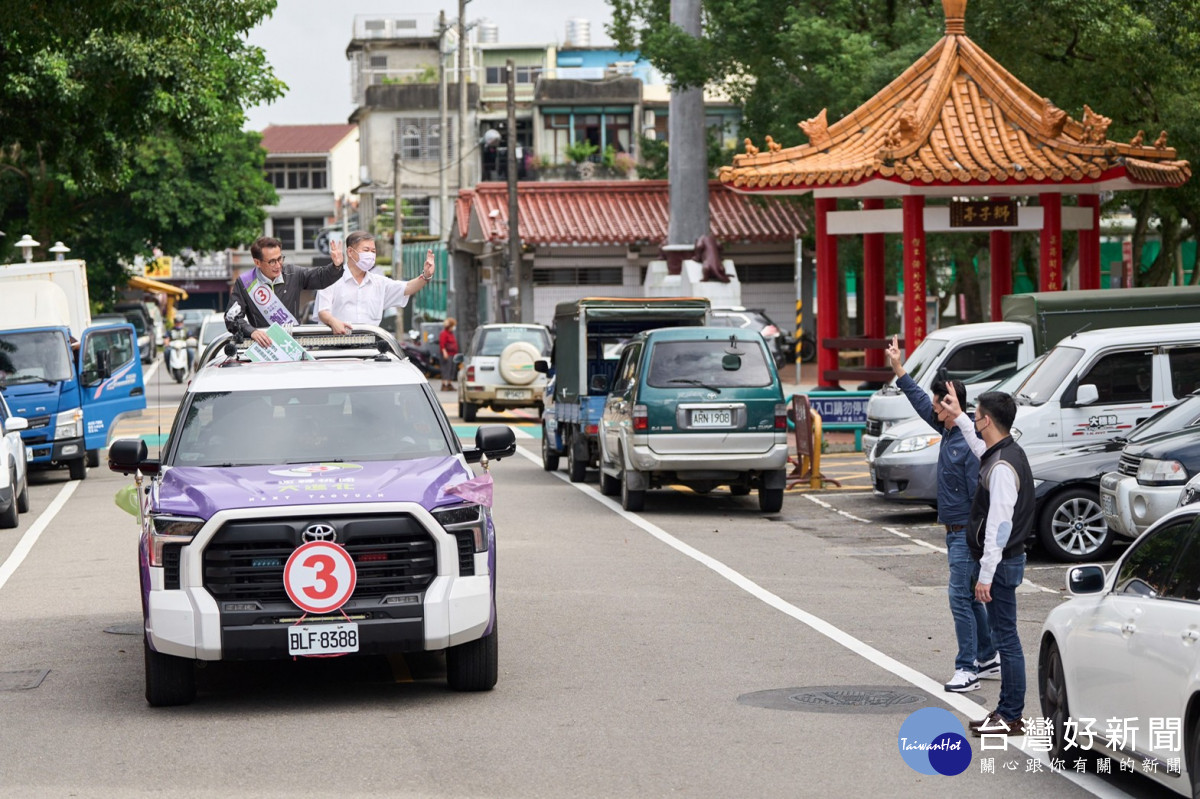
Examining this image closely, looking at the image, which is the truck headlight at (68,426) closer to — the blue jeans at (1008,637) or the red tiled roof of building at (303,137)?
the blue jeans at (1008,637)

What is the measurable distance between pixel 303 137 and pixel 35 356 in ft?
243

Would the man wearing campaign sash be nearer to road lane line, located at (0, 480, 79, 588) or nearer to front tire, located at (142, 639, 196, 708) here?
front tire, located at (142, 639, 196, 708)

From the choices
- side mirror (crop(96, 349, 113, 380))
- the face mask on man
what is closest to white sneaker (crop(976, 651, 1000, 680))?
the face mask on man

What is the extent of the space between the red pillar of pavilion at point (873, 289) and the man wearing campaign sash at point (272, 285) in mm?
15872

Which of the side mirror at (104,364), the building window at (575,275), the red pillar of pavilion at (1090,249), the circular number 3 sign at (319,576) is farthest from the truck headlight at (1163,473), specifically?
the building window at (575,275)

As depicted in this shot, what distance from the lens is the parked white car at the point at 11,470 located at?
18.8 m

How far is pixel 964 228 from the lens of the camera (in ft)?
85.0

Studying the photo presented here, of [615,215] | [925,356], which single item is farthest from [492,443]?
[615,215]

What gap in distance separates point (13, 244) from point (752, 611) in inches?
1375

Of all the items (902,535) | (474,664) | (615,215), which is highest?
(615,215)

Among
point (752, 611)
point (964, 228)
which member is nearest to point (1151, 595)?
point (752, 611)

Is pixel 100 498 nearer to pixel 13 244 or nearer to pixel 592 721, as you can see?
pixel 592 721

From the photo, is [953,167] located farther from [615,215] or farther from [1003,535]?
[615,215]

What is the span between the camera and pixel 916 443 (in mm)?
18312
